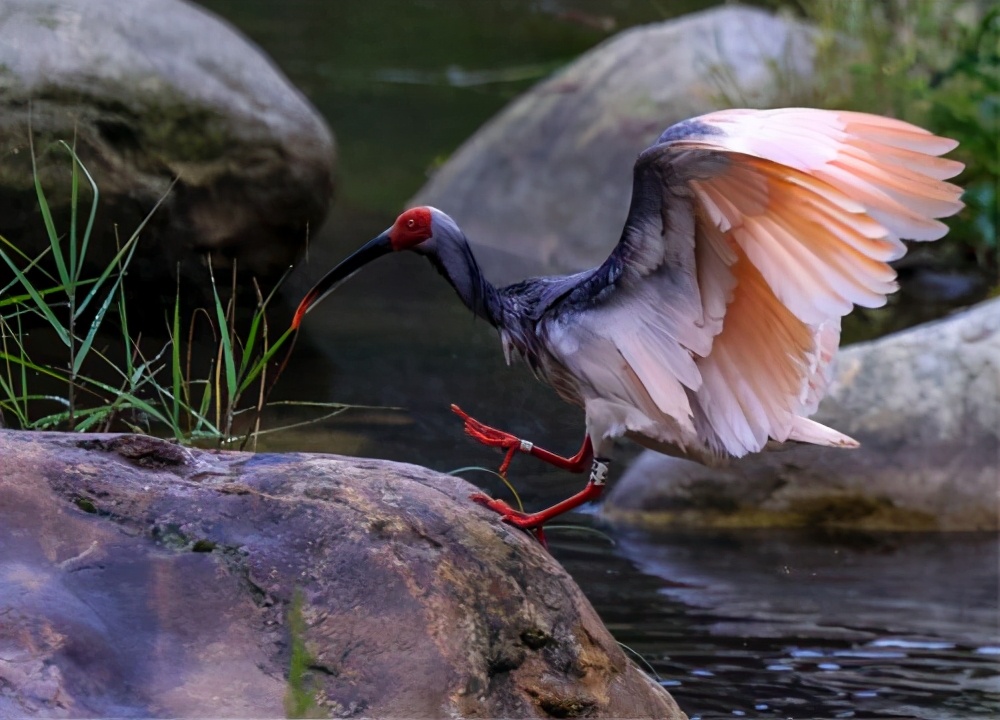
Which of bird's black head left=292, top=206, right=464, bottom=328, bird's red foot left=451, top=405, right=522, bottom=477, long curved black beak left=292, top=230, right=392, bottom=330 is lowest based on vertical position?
bird's red foot left=451, top=405, right=522, bottom=477

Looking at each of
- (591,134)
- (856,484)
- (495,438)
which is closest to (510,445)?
(495,438)

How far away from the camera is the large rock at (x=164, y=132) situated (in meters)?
6.21

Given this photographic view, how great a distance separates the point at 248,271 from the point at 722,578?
289 centimetres

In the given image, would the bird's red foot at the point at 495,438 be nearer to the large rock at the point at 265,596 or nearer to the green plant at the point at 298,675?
the large rock at the point at 265,596

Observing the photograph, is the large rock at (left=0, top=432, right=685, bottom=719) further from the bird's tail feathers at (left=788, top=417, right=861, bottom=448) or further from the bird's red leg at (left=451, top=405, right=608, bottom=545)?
the bird's tail feathers at (left=788, top=417, right=861, bottom=448)

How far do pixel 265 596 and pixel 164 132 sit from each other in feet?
14.6

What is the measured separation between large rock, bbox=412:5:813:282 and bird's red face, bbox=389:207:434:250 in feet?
17.0

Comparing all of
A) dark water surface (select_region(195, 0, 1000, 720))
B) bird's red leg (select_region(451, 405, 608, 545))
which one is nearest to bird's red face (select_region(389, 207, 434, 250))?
bird's red leg (select_region(451, 405, 608, 545))

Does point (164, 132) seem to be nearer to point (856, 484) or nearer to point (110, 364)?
point (110, 364)

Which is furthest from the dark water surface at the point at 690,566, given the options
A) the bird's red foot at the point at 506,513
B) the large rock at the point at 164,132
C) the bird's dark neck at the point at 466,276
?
the bird's dark neck at the point at 466,276

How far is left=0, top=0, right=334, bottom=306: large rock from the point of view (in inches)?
245

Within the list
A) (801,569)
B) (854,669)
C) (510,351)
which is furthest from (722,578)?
(510,351)

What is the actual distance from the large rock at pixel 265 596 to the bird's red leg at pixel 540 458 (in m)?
0.08

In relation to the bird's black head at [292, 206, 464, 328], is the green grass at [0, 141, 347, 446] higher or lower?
lower
